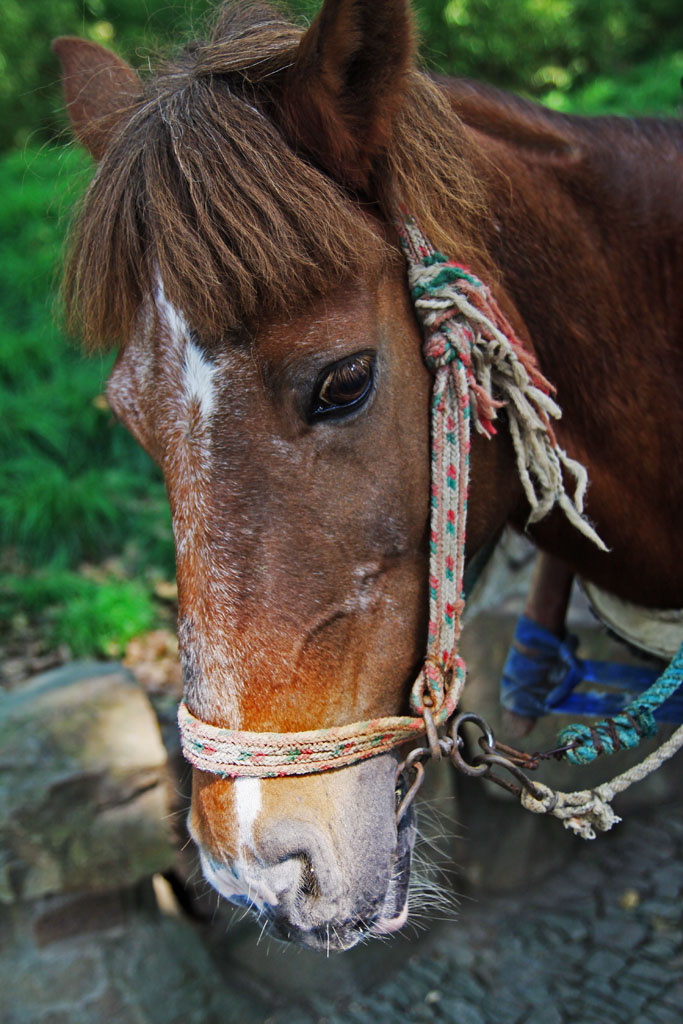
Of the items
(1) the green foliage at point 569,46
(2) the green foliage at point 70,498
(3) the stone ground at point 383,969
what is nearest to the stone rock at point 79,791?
(3) the stone ground at point 383,969

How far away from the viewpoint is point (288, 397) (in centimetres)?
122

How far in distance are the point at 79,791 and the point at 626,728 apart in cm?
187

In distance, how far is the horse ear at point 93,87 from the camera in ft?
5.31


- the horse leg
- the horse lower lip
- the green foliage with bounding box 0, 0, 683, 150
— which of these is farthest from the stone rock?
the green foliage with bounding box 0, 0, 683, 150

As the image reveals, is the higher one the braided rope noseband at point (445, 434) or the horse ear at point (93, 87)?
the horse ear at point (93, 87)

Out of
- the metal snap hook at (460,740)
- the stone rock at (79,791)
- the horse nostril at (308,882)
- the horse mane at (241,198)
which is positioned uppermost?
the horse mane at (241,198)

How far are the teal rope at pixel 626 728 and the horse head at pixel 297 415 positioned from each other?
42cm

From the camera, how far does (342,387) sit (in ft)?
4.07

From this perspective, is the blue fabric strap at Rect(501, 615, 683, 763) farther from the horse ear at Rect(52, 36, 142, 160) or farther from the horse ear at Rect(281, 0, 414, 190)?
the horse ear at Rect(52, 36, 142, 160)

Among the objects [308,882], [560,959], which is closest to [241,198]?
[308,882]

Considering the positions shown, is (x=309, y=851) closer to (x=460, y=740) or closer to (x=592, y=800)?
(x=460, y=740)

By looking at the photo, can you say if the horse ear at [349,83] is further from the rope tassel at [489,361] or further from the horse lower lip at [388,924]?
the horse lower lip at [388,924]

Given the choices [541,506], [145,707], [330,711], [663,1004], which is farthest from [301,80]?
[663,1004]

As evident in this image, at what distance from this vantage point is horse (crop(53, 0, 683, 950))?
1215 mm
